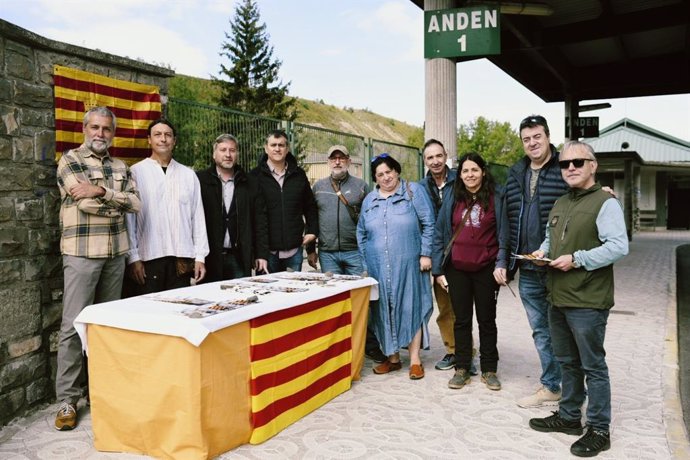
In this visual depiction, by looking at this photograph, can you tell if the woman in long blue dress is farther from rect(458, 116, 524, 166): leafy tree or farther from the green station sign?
rect(458, 116, 524, 166): leafy tree

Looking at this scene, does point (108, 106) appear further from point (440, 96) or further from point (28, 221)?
point (440, 96)

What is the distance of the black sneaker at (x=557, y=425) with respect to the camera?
345 centimetres

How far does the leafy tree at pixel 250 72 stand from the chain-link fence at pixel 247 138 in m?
33.3

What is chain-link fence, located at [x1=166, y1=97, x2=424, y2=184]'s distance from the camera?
234 inches

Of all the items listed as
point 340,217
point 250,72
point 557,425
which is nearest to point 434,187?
point 340,217

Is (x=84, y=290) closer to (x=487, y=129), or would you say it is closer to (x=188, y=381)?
(x=188, y=381)

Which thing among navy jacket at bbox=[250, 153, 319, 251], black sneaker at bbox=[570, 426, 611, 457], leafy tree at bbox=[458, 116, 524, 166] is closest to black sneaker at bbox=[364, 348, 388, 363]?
navy jacket at bbox=[250, 153, 319, 251]

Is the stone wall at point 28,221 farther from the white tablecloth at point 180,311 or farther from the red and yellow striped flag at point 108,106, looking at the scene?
the white tablecloth at point 180,311

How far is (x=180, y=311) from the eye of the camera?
3.03m

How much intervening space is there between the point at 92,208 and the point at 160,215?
1.73ft

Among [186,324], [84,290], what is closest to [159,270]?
[84,290]

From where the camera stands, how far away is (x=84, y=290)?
3.60 meters

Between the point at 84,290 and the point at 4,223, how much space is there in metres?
0.65

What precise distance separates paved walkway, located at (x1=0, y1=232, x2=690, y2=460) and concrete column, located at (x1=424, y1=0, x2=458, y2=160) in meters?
3.04
